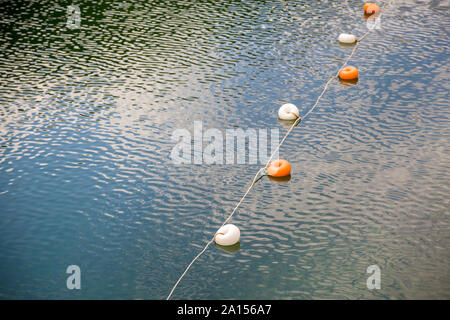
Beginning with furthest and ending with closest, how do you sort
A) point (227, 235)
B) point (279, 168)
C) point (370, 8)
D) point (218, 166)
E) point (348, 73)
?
1. point (370, 8)
2. point (348, 73)
3. point (218, 166)
4. point (279, 168)
5. point (227, 235)

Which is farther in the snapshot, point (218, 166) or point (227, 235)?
point (218, 166)

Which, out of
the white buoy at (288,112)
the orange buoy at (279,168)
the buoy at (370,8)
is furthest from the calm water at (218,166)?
the buoy at (370,8)

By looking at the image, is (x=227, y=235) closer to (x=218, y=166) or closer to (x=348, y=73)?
(x=218, y=166)

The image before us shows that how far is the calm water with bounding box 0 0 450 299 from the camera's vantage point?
6531 mm

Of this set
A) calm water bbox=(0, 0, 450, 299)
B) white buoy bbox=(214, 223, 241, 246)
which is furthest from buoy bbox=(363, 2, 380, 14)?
white buoy bbox=(214, 223, 241, 246)

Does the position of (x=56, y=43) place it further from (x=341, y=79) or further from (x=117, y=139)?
(x=341, y=79)

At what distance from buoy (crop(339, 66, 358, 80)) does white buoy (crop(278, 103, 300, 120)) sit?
6.76 feet

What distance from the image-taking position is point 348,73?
1149 centimetres

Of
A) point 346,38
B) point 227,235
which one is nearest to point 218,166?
point 227,235

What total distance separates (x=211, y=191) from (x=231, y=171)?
684mm

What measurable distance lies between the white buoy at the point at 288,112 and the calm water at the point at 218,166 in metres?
0.31

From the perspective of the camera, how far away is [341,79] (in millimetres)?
11617

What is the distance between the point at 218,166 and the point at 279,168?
1.04 metres

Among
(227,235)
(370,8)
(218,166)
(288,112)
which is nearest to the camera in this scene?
(227,235)
